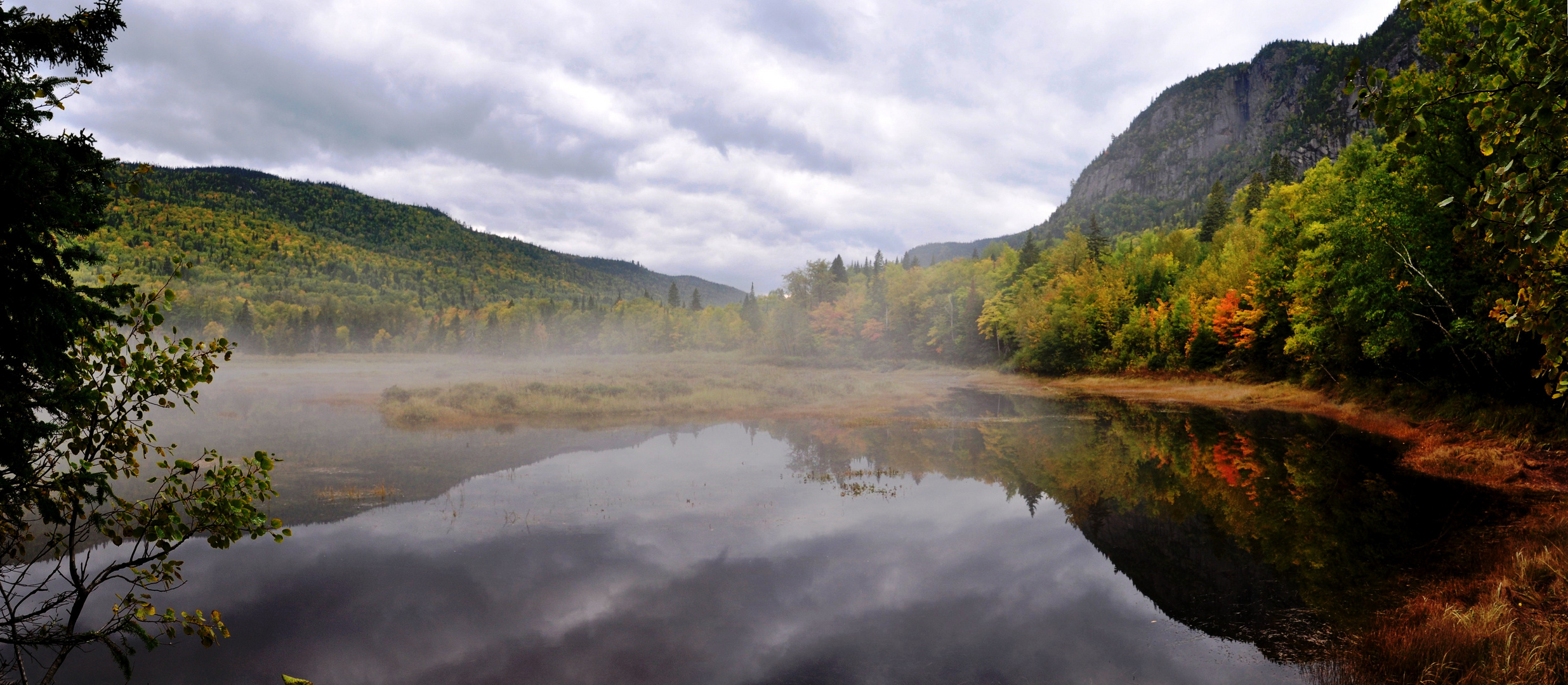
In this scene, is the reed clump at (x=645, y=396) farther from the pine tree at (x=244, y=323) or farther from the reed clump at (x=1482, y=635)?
the pine tree at (x=244, y=323)

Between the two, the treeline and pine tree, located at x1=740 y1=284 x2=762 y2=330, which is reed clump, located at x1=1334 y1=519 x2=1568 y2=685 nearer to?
the treeline

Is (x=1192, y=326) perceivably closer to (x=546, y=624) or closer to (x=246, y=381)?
(x=546, y=624)

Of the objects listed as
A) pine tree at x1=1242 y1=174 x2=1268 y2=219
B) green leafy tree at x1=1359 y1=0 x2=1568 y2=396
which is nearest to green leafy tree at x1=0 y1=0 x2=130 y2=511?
green leafy tree at x1=1359 y1=0 x2=1568 y2=396

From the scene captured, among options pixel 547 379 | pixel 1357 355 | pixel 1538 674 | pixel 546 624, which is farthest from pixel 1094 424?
pixel 547 379

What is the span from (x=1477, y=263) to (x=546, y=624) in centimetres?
3307

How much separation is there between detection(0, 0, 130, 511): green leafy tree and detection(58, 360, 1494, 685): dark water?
20.4ft

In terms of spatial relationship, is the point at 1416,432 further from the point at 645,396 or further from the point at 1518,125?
the point at 645,396

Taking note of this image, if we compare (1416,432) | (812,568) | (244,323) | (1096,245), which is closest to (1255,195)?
(1096,245)

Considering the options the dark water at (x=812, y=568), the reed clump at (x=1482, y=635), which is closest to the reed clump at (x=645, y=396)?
the dark water at (x=812, y=568)

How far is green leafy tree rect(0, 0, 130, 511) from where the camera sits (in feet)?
15.3

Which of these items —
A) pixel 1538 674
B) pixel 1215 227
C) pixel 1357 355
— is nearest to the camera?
pixel 1538 674

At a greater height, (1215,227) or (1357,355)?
(1215,227)

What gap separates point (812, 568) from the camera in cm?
1343

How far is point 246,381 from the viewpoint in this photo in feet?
177
